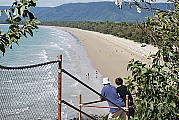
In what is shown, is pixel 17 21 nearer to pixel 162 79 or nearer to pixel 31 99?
pixel 162 79

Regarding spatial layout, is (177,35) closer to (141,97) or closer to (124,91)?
(141,97)

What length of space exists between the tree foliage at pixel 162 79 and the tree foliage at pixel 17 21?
107 centimetres

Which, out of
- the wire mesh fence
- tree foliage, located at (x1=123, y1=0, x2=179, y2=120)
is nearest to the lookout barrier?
the wire mesh fence

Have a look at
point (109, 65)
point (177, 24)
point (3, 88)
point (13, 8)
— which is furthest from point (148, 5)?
point (109, 65)

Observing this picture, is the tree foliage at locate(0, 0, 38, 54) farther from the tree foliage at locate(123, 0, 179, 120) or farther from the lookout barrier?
the lookout barrier

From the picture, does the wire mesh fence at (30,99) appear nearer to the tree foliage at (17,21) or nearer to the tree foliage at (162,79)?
the tree foliage at (162,79)

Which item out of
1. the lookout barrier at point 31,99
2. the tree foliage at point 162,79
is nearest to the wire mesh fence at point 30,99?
the lookout barrier at point 31,99

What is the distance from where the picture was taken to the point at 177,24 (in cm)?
308

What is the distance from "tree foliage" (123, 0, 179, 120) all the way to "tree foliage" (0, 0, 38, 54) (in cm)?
107

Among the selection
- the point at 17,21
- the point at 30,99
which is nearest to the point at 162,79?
the point at 17,21

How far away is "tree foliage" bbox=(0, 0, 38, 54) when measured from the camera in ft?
6.48

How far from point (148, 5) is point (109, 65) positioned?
27124mm

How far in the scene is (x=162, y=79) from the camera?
279 cm

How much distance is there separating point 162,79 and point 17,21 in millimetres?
1312
